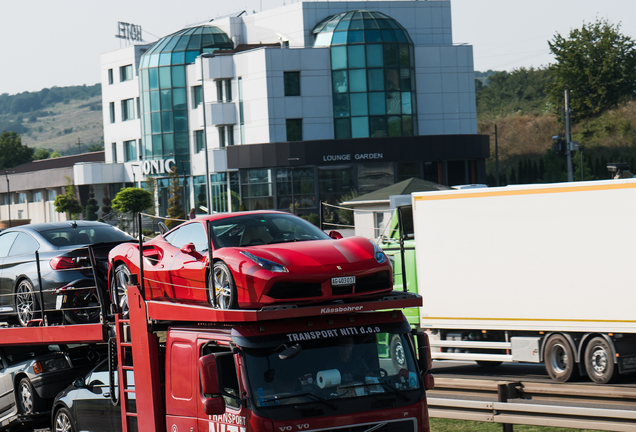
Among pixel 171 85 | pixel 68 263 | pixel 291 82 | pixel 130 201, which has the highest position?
pixel 171 85

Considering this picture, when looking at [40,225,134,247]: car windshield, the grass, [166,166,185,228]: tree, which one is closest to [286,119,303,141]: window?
[166,166,185,228]: tree

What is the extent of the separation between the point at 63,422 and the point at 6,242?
3543 mm

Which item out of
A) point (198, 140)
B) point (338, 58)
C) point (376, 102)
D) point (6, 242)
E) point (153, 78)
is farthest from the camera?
point (153, 78)

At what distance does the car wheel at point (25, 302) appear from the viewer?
11273mm

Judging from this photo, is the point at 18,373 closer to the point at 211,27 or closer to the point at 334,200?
the point at 334,200

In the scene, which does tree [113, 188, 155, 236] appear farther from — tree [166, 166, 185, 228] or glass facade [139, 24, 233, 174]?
glass facade [139, 24, 233, 174]

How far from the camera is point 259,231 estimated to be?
786 centimetres

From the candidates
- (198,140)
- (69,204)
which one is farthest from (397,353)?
(69,204)

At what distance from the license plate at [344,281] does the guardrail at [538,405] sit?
198 cm

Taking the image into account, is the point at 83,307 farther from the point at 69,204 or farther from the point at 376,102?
the point at 69,204

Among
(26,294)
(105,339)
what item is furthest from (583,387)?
(26,294)

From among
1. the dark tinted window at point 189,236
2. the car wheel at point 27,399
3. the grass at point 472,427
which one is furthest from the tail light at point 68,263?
the grass at point 472,427

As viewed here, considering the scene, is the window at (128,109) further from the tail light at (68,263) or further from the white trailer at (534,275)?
the tail light at (68,263)

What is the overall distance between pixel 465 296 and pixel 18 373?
7225mm
